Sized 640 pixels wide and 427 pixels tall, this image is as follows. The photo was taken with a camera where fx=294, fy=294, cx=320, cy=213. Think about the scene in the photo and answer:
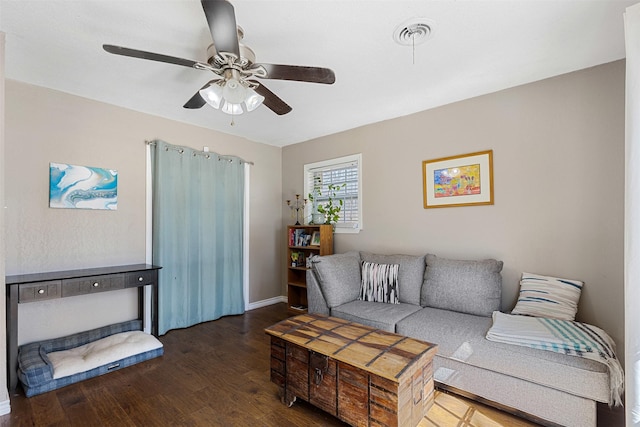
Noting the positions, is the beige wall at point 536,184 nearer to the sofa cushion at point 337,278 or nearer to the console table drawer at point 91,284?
the sofa cushion at point 337,278

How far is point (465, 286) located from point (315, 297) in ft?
4.68

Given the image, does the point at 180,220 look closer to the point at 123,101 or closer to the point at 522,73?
the point at 123,101

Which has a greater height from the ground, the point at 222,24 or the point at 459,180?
the point at 222,24

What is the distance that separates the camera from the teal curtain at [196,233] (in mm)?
3355

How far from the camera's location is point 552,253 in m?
2.49

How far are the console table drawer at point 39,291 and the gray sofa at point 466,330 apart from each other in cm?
217

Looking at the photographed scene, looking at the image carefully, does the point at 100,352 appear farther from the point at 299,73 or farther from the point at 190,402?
the point at 299,73

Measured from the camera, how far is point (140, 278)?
2.92 m

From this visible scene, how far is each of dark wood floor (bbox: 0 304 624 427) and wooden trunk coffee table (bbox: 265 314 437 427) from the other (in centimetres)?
19

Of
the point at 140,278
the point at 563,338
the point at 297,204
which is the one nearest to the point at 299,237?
the point at 297,204

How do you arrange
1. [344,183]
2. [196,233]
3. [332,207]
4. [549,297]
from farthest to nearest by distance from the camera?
[332,207] < [344,183] < [196,233] < [549,297]

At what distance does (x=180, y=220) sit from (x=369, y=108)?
8.33 feet

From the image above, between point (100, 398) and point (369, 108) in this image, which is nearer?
point (100, 398)

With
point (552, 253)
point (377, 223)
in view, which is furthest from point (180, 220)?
point (552, 253)
